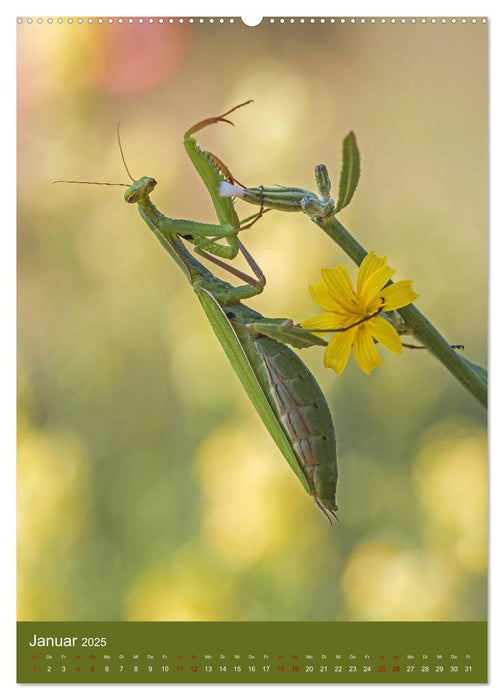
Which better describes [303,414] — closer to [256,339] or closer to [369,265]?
[256,339]

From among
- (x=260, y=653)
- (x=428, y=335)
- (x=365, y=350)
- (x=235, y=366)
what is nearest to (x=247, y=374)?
(x=235, y=366)

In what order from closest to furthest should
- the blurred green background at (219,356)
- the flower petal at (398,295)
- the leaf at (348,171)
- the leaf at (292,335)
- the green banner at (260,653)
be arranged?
the leaf at (348,171)
the flower petal at (398,295)
the leaf at (292,335)
the green banner at (260,653)
the blurred green background at (219,356)

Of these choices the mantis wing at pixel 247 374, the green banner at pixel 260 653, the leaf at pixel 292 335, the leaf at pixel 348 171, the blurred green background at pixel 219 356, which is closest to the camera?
the leaf at pixel 348 171

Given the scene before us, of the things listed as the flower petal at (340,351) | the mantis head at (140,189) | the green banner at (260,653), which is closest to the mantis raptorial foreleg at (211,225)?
the mantis head at (140,189)

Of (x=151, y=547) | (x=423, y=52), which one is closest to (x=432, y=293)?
(x=423, y=52)

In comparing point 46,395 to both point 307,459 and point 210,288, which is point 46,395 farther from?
point 307,459

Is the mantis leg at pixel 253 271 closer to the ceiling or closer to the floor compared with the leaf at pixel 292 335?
closer to the ceiling

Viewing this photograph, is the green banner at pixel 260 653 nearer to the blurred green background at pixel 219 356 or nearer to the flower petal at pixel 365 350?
the blurred green background at pixel 219 356
